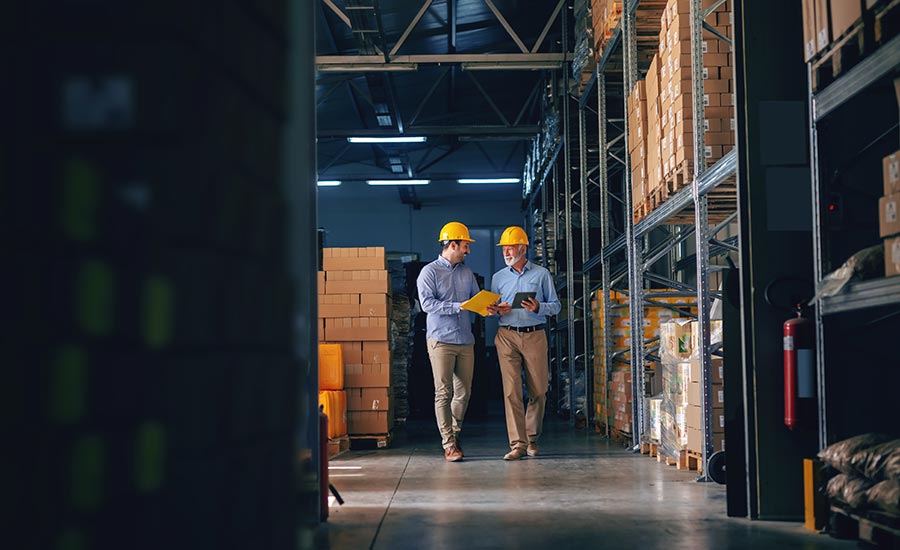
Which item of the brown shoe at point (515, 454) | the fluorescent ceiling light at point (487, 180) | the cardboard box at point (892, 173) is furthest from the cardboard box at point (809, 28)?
the fluorescent ceiling light at point (487, 180)

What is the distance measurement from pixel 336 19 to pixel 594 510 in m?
10.8

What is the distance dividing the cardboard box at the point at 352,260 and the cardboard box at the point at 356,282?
0.05 meters

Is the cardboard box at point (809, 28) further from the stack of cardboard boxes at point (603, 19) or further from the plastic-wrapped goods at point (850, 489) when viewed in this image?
the stack of cardboard boxes at point (603, 19)

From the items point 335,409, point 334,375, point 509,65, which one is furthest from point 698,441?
point 509,65

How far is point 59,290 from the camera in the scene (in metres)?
0.76

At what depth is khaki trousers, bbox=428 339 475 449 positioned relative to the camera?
8.40 m

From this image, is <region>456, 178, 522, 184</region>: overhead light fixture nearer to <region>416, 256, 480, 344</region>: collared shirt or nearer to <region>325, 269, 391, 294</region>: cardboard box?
<region>325, 269, 391, 294</region>: cardboard box

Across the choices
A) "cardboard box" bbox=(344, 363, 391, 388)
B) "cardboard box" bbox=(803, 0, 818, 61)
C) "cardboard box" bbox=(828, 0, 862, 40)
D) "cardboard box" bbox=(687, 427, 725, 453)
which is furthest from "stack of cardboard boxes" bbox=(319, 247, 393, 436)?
"cardboard box" bbox=(828, 0, 862, 40)

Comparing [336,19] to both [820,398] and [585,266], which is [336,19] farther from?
[820,398]

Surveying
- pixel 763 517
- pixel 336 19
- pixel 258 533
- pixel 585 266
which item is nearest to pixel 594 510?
pixel 763 517

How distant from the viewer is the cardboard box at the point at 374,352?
10008 mm

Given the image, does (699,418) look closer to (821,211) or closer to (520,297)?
(520,297)

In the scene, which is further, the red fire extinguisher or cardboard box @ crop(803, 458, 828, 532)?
the red fire extinguisher

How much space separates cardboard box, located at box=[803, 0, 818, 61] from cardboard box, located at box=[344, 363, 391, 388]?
20.9 ft
